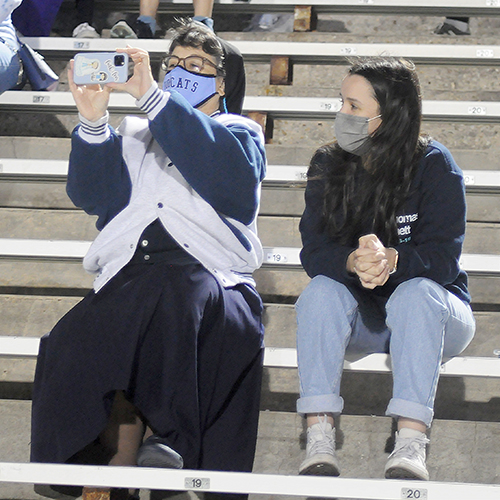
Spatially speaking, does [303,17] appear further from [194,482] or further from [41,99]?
[194,482]

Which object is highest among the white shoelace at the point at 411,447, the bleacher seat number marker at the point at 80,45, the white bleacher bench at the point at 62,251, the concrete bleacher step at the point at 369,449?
the bleacher seat number marker at the point at 80,45

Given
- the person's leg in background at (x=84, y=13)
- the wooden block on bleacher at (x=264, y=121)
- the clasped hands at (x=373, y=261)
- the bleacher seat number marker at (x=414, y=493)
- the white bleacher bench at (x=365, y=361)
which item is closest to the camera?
the bleacher seat number marker at (x=414, y=493)

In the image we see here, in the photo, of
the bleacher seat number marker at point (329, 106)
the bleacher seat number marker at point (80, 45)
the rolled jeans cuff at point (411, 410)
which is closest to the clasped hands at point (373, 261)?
the rolled jeans cuff at point (411, 410)

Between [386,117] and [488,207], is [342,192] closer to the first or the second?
[386,117]

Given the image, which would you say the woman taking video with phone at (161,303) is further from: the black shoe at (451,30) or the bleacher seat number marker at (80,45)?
the black shoe at (451,30)

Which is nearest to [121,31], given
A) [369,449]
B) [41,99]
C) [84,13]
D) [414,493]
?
[84,13]

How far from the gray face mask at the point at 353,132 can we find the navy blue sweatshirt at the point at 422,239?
0.11 metres

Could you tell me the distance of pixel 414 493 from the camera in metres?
1.29

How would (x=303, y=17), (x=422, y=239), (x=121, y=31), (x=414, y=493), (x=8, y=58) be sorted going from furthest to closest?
1. (x=303, y=17)
2. (x=121, y=31)
3. (x=8, y=58)
4. (x=422, y=239)
5. (x=414, y=493)

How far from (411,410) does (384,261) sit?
10.4 inches

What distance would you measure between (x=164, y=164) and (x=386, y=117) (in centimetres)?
45

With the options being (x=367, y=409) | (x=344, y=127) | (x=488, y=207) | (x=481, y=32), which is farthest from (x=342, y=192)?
(x=481, y=32)

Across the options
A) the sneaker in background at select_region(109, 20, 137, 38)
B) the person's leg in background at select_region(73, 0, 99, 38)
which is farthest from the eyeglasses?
the person's leg in background at select_region(73, 0, 99, 38)

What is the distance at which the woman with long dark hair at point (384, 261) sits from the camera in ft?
4.46
